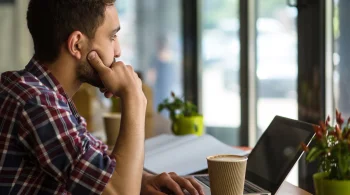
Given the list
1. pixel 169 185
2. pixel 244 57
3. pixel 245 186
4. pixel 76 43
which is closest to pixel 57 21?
pixel 76 43

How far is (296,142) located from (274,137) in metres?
0.14

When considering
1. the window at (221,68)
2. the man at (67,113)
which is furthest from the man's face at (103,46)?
the window at (221,68)

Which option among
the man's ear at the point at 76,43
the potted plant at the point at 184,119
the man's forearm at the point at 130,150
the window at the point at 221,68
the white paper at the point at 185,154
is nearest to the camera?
the man's forearm at the point at 130,150

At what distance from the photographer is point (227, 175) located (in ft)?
4.04

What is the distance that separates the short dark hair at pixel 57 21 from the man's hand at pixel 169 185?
38 cm

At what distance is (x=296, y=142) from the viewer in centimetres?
138

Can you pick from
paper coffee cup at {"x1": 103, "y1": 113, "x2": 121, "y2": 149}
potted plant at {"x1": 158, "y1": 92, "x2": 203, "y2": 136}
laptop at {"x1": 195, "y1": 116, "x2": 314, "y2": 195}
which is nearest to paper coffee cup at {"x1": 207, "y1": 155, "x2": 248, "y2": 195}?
laptop at {"x1": 195, "y1": 116, "x2": 314, "y2": 195}

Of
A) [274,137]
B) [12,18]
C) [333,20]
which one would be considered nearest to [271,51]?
[333,20]

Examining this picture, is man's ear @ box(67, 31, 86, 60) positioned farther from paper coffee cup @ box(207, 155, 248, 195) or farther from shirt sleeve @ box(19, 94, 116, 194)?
paper coffee cup @ box(207, 155, 248, 195)

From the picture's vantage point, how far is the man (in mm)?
1178

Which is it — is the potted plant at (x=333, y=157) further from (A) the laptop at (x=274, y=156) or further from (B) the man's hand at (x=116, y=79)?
(B) the man's hand at (x=116, y=79)

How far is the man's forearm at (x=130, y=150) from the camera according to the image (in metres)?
1.22

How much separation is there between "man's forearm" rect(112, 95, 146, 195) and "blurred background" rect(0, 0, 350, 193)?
23.7 inches

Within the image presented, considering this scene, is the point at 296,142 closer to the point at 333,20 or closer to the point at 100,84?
the point at 100,84
